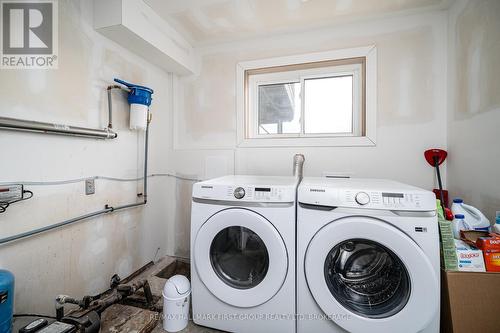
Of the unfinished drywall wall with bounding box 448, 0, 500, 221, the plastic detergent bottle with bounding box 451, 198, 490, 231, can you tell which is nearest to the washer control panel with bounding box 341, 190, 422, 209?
the plastic detergent bottle with bounding box 451, 198, 490, 231

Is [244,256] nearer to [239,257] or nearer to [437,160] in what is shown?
[239,257]

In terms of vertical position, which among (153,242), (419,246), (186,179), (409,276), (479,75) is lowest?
(153,242)

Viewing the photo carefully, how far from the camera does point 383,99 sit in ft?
5.56

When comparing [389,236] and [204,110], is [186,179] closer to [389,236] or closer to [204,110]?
[204,110]

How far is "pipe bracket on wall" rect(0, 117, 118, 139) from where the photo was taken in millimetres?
1005

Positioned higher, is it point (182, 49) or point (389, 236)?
point (182, 49)

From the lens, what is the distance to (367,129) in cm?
173

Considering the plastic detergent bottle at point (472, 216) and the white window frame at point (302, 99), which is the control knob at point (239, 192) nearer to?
the white window frame at point (302, 99)

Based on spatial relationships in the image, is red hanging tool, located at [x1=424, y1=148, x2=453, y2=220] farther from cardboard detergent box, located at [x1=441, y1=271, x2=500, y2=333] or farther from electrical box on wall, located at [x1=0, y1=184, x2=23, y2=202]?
electrical box on wall, located at [x1=0, y1=184, x2=23, y2=202]

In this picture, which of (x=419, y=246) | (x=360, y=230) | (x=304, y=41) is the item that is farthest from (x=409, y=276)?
(x=304, y=41)

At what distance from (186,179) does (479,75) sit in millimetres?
2318

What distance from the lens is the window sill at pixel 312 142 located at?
1.74 m

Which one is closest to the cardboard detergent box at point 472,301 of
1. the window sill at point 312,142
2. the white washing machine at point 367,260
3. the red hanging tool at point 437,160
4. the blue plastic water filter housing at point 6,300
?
the white washing machine at point 367,260

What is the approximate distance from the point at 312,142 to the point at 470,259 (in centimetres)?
117
